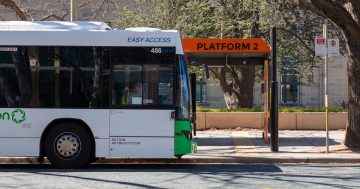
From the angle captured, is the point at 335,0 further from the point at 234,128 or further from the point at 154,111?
the point at 234,128

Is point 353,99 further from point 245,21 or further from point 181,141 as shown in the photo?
point 245,21

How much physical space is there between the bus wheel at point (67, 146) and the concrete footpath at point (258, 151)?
5.61ft

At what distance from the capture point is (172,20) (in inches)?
930

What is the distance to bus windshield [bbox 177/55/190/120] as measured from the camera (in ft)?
41.5

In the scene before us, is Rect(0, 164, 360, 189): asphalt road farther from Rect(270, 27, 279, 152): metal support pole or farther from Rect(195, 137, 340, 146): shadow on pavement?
Rect(195, 137, 340, 146): shadow on pavement

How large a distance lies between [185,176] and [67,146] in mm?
2859

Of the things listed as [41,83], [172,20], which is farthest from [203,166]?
[172,20]

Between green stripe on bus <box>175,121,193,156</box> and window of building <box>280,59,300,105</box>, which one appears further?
→ window of building <box>280,59,300,105</box>

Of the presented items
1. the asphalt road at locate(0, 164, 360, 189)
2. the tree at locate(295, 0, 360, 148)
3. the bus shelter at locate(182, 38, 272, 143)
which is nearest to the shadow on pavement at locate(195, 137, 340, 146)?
the bus shelter at locate(182, 38, 272, 143)

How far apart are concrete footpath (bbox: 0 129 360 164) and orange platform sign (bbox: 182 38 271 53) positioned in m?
2.78

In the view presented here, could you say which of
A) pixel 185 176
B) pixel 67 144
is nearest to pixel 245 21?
pixel 67 144

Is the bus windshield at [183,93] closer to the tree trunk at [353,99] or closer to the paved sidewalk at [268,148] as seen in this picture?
the paved sidewalk at [268,148]

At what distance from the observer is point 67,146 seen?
41.4 feet

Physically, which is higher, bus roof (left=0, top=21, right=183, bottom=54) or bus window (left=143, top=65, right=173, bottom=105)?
bus roof (left=0, top=21, right=183, bottom=54)
